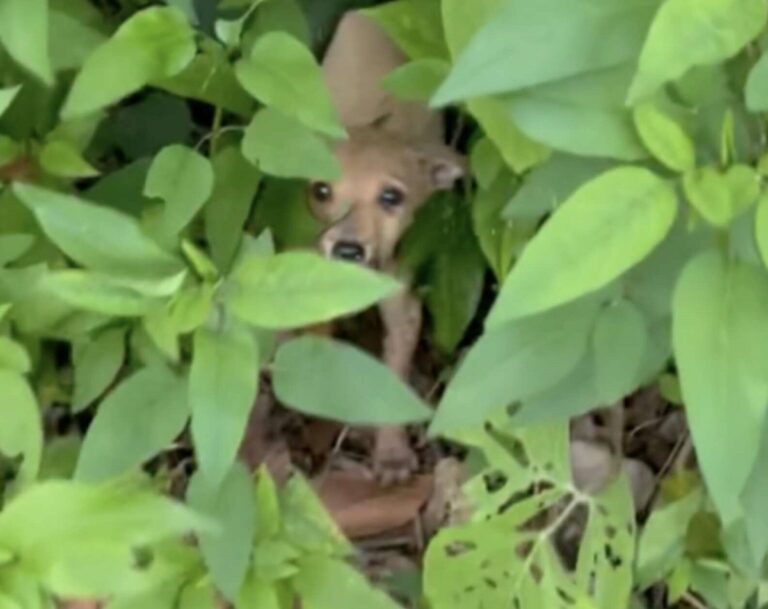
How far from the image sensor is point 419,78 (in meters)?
1.10

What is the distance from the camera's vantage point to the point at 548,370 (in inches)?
37.3

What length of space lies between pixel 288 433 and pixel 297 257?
1.67 feet

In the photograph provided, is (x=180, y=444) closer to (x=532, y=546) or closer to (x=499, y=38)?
(x=532, y=546)

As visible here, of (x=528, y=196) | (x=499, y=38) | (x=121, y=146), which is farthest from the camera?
(x=121, y=146)

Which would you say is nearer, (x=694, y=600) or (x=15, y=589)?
(x=15, y=589)

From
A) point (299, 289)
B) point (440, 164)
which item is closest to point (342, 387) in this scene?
point (299, 289)

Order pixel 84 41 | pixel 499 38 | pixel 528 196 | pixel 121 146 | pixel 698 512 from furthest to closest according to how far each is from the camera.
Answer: pixel 121 146 < pixel 698 512 < pixel 84 41 < pixel 528 196 < pixel 499 38

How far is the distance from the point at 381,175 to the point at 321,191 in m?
0.06

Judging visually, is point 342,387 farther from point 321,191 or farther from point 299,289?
point 321,191

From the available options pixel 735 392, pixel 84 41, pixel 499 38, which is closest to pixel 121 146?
pixel 84 41

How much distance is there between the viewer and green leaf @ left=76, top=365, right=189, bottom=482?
3.04 ft

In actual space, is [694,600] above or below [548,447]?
below

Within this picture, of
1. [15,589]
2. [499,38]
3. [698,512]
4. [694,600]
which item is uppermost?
[499,38]

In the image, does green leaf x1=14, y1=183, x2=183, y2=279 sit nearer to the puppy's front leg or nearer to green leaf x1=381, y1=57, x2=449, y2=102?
green leaf x1=381, y1=57, x2=449, y2=102
